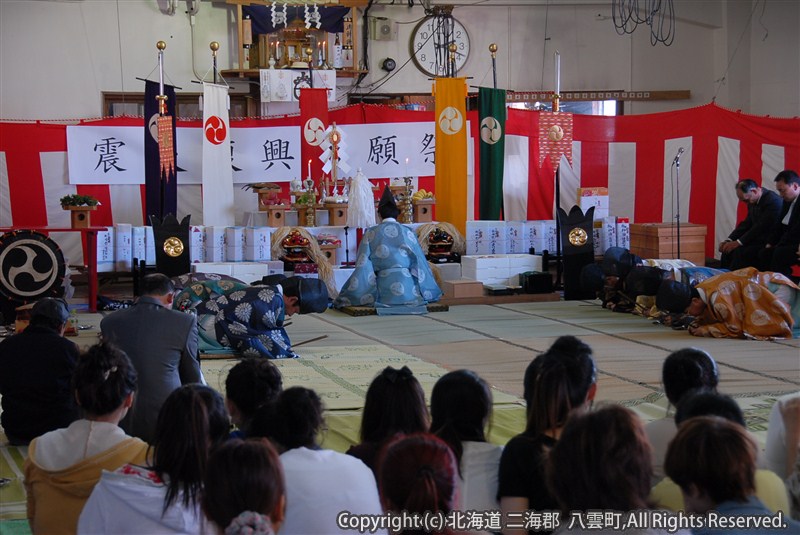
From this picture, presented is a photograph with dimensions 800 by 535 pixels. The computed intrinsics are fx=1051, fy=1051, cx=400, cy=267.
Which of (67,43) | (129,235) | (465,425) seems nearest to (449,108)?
(129,235)

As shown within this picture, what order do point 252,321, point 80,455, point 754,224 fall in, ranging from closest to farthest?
1. point 80,455
2. point 252,321
3. point 754,224

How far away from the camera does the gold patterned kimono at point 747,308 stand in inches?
276

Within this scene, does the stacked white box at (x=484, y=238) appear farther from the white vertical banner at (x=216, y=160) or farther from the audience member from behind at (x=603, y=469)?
the audience member from behind at (x=603, y=469)

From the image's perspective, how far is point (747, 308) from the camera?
277 inches

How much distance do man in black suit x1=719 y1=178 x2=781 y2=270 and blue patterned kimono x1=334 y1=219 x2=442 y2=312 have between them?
2.56 meters

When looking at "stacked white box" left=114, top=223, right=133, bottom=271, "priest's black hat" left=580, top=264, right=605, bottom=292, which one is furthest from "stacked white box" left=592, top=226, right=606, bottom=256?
"stacked white box" left=114, top=223, right=133, bottom=271

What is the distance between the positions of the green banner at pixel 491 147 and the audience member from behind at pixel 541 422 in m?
7.41

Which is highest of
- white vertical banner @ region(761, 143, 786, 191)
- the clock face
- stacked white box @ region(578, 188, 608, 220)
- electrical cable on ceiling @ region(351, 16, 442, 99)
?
the clock face

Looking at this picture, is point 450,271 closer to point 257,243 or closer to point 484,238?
point 484,238

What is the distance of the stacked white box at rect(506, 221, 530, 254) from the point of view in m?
10.1

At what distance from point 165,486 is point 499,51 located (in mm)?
10267

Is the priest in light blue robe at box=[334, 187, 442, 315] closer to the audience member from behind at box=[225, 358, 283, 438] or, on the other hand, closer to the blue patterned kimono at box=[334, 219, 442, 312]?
the blue patterned kimono at box=[334, 219, 442, 312]

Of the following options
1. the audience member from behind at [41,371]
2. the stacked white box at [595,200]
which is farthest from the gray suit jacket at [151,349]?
the stacked white box at [595,200]

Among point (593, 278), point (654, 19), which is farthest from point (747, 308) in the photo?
point (654, 19)
